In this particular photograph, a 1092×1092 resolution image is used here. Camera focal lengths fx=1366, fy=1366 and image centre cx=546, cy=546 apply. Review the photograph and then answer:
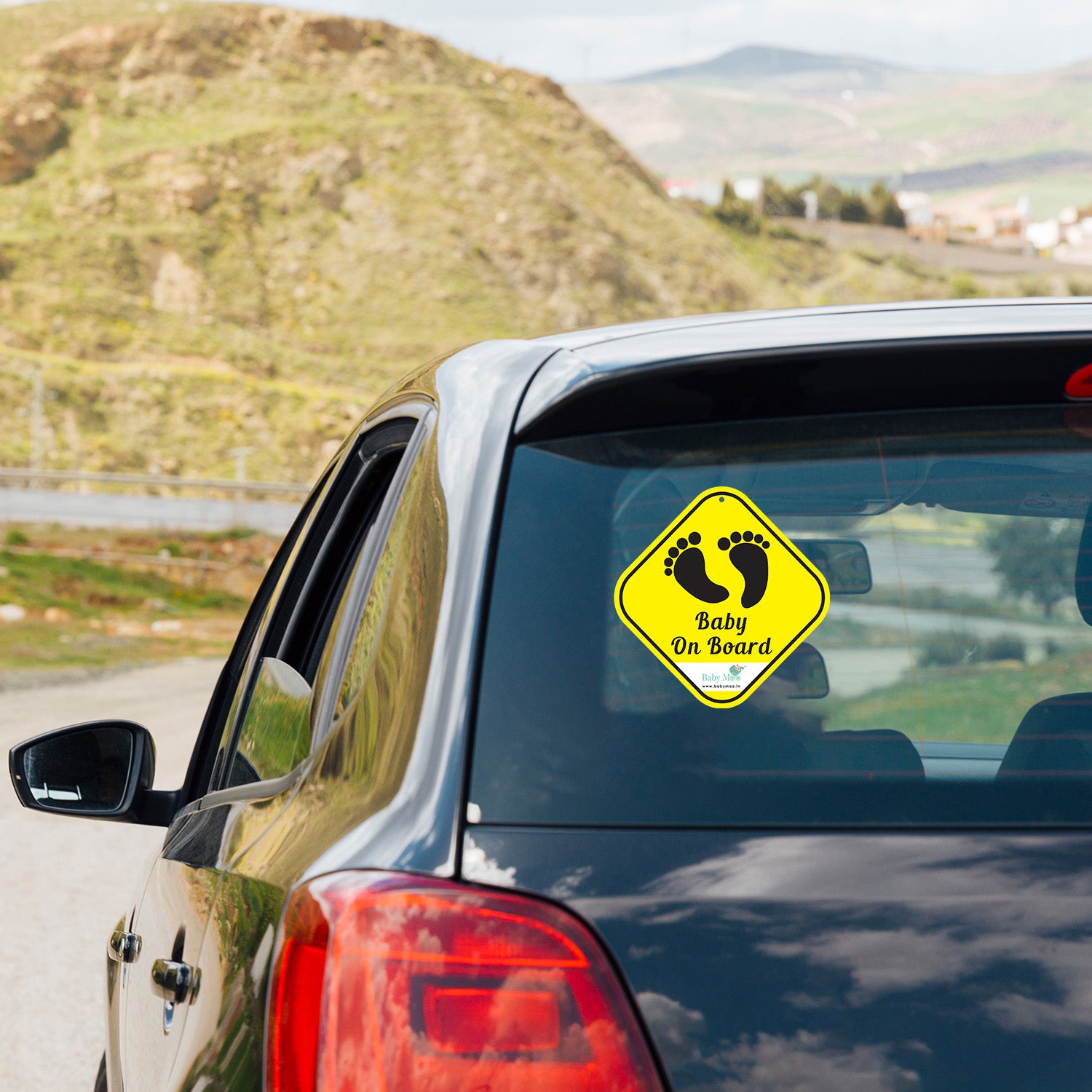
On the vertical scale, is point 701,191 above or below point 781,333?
above

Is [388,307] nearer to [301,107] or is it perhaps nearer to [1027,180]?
[301,107]

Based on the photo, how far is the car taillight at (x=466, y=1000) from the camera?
1093 millimetres

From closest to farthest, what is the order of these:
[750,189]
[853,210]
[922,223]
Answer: [750,189] < [853,210] < [922,223]

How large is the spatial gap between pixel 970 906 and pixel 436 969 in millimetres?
441

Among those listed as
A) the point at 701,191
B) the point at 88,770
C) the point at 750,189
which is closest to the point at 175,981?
the point at 88,770

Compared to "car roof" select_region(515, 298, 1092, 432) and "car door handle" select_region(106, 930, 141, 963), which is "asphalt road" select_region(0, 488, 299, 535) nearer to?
"car door handle" select_region(106, 930, 141, 963)

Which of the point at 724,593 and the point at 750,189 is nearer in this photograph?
the point at 724,593

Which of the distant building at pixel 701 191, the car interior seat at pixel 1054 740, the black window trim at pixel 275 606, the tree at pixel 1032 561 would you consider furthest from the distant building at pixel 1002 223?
the car interior seat at pixel 1054 740

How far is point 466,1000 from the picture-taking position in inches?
43.6

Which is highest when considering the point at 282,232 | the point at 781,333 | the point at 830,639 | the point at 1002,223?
the point at 1002,223

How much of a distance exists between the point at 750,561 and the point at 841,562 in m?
0.10

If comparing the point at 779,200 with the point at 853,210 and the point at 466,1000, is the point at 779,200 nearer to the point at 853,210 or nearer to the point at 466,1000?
the point at 853,210

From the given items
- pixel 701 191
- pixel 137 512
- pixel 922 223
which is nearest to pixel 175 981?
pixel 137 512

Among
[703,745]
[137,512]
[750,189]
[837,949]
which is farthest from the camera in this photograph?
[750,189]
